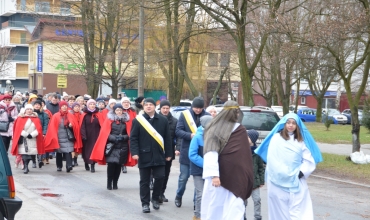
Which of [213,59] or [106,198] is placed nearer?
[106,198]

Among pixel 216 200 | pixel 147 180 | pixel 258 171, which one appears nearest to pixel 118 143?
pixel 147 180

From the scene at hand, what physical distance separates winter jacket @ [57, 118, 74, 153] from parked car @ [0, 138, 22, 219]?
9.51 m

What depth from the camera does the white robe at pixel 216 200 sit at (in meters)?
7.06

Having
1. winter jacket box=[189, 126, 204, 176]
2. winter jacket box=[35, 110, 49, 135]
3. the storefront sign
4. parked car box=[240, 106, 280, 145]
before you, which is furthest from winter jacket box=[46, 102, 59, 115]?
the storefront sign

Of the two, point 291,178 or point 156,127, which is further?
point 156,127

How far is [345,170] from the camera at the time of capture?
17234 mm

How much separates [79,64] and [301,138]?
2924 centimetres

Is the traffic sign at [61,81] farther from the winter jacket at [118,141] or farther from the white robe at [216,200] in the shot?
the white robe at [216,200]

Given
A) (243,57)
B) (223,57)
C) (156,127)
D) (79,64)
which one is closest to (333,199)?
(156,127)

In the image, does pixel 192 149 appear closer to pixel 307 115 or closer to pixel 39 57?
pixel 307 115

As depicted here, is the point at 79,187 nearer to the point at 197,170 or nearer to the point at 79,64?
the point at 197,170

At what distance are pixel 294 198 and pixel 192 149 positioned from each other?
1.62 metres

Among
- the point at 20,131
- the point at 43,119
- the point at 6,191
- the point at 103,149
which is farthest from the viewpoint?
the point at 43,119

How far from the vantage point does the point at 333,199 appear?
12906 mm
